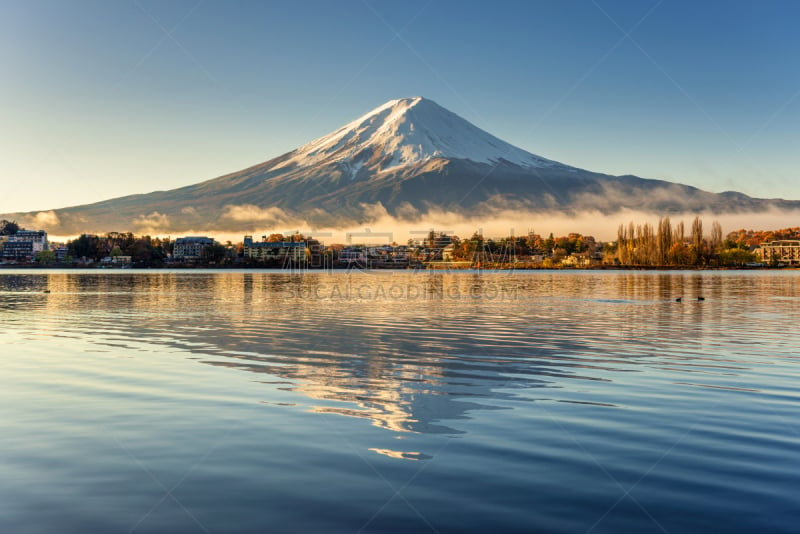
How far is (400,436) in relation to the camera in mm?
10328

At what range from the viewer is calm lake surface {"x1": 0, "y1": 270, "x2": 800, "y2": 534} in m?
7.18

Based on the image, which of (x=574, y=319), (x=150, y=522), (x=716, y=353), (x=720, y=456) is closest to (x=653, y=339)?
(x=716, y=353)

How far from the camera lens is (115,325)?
30016mm

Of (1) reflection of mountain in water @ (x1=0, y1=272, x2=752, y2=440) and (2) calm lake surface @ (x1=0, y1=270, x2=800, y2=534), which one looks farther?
(1) reflection of mountain in water @ (x1=0, y1=272, x2=752, y2=440)

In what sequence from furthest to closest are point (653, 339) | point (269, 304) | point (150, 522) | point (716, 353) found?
point (269, 304)
point (653, 339)
point (716, 353)
point (150, 522)

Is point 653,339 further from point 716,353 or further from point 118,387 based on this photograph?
point 118,387

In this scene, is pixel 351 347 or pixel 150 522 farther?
pixel 351 347

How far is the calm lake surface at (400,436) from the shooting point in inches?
283

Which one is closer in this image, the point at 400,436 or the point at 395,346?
the point at 400,436

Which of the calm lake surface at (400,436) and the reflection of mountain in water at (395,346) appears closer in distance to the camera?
the calm lake surface at (400,436)

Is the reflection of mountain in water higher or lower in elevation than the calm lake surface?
Result: lower

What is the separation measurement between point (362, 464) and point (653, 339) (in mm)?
18211

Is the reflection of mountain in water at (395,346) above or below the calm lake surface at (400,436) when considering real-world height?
below

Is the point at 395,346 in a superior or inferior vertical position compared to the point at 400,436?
inferior
